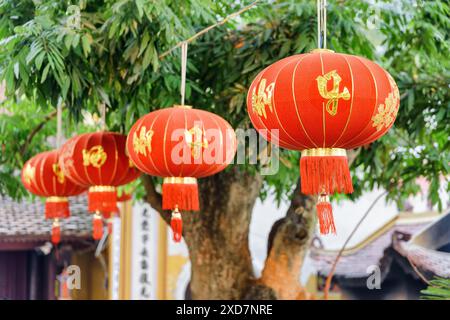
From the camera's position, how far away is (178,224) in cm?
491

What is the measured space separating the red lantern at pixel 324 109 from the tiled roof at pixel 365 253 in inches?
285

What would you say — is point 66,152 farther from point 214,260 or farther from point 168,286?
point 168,286

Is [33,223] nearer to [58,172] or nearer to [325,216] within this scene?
[58,172]

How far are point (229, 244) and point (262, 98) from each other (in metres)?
3.12

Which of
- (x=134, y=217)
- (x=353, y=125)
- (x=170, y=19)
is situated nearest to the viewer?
(x=353, y=125)

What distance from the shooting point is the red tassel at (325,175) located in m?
3.76

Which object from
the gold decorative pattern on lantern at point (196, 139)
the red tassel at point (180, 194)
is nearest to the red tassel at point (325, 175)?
the gold decorative pattern on lantern at point (196, 139)

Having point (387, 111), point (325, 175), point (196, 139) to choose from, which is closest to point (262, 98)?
point (325, 175)

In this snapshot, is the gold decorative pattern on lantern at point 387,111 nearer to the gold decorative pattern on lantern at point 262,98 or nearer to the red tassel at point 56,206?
the gold decorative pattern on lantern at point 262,98

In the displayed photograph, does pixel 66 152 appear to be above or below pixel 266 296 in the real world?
above

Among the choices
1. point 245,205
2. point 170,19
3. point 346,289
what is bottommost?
point 346,289
